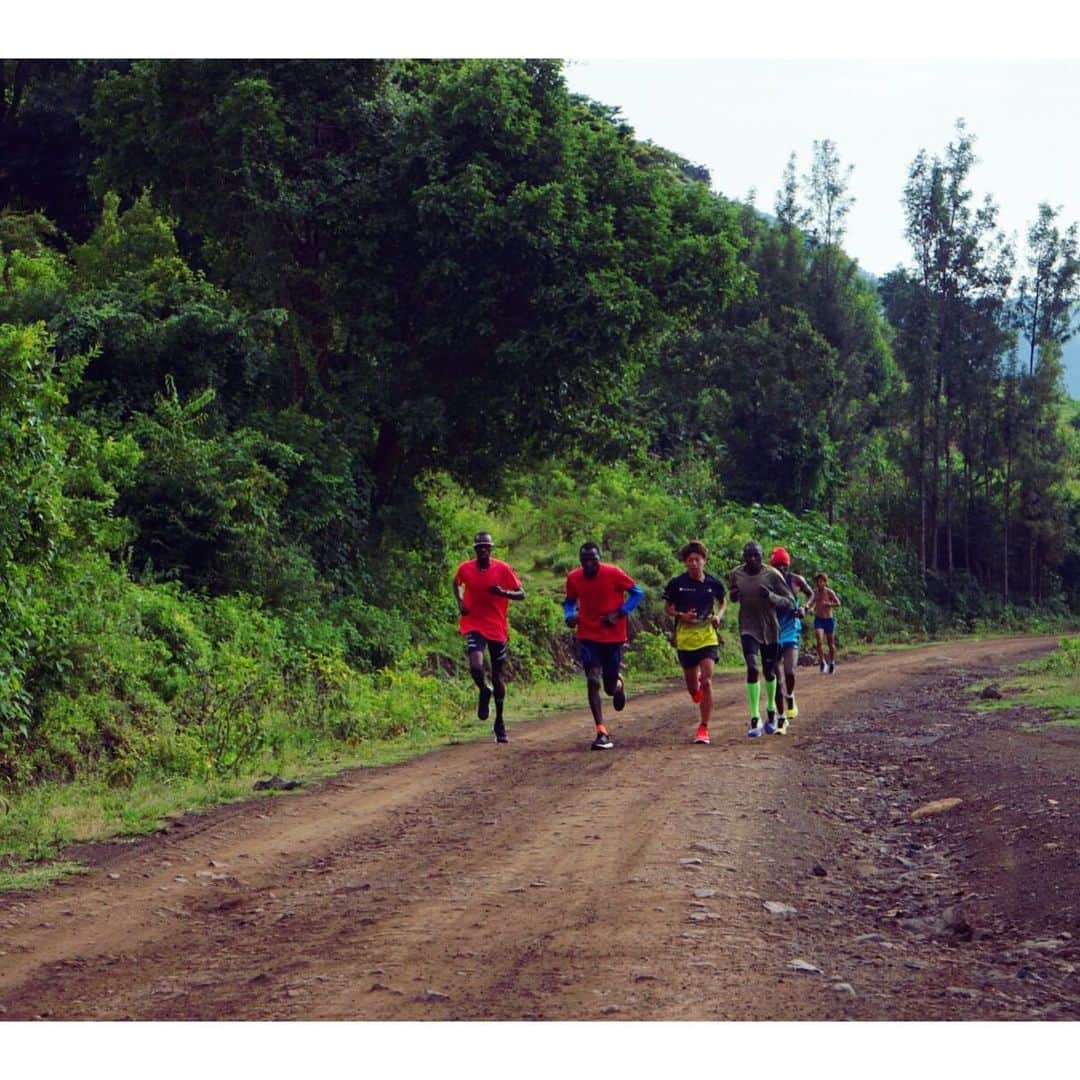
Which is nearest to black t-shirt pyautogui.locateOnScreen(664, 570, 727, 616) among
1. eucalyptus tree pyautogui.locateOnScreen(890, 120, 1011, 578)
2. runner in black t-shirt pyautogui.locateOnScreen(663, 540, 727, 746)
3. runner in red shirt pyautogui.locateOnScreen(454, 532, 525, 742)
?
runner in black t-shirt pyautogui.locateOnScreen(663, 540, 727, 746)

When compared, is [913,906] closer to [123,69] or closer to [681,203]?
[681,203]

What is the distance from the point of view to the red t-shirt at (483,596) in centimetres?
1528

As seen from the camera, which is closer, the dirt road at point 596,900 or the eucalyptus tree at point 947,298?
the dirt road at point 596,900

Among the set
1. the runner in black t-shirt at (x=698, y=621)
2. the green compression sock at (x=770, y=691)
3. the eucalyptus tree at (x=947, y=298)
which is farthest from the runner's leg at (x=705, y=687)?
the eucalyptus tree at (x=947, y=298)

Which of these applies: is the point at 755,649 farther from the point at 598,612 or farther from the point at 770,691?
the point at 598,612

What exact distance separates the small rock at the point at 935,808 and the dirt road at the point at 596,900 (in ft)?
0.33

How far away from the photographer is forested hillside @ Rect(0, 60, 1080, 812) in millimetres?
14641

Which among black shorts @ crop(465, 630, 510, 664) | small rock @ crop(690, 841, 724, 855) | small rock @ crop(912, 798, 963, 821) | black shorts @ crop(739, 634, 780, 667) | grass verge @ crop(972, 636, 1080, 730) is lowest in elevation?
grass verge @ crop(972, 636, 1080, 730)

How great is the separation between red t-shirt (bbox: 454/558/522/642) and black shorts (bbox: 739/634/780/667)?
2.60 metres

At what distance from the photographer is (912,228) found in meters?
49.6

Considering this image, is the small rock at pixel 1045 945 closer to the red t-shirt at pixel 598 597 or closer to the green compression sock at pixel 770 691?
the red t-shirt at pixel 598 597

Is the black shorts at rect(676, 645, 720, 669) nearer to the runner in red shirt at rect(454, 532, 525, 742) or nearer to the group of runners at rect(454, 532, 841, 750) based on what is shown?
the group of runners at rect(454, 532, 841, 750)

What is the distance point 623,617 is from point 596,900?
7027 mm

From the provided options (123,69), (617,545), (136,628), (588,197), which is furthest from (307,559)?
(123,69)
